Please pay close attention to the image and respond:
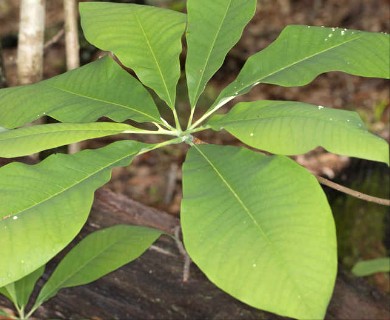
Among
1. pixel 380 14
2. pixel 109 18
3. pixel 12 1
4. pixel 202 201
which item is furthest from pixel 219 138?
pixel 12 1

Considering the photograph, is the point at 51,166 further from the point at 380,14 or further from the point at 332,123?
the point at 380,14

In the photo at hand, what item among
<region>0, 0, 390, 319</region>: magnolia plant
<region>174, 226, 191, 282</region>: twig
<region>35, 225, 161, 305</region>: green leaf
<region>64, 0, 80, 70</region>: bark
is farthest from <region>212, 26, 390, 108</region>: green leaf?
<region>64, 0, 80, 70</region>: bark

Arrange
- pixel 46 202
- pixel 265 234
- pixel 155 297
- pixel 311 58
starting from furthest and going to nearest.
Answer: pixel 155 297 < pixel 311 58 < pixel 46 202 < pixel 265 234

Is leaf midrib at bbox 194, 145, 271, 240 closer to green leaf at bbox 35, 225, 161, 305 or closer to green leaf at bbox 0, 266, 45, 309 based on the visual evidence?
green leaf at bbox 35, 225, 161, 305

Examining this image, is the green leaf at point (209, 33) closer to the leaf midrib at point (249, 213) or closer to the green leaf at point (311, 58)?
the green leaf at point (311, 58)

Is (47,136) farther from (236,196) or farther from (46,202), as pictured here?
(236,196)

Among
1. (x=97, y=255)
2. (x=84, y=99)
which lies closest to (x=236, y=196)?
(x=84, y=99)
